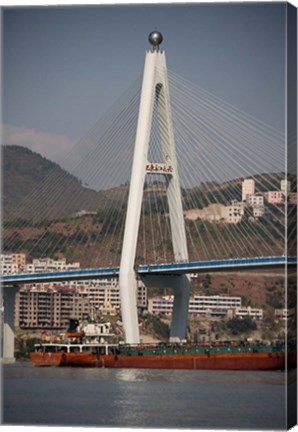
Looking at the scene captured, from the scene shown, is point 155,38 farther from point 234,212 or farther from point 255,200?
point 234,212

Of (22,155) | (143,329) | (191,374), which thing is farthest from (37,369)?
(143,329)

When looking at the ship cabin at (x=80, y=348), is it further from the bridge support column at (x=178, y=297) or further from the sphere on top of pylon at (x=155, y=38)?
the sphere on top of pylon at (x=155, y=38)

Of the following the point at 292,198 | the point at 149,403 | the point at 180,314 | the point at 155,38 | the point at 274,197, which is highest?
the point at 155,38

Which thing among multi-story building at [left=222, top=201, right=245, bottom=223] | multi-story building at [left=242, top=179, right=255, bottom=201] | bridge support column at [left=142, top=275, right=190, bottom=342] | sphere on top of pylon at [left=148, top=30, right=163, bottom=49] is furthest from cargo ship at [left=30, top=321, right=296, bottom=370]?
multi-story building at [left=222, top=201, right=245, bottom=223]

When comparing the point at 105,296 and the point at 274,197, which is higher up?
the point at 274,197

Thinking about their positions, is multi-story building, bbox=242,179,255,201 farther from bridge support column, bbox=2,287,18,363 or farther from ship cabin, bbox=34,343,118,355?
bridge support column, bbox=2,287,18,363

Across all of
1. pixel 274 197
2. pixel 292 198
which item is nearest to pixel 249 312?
pixel 274 197
